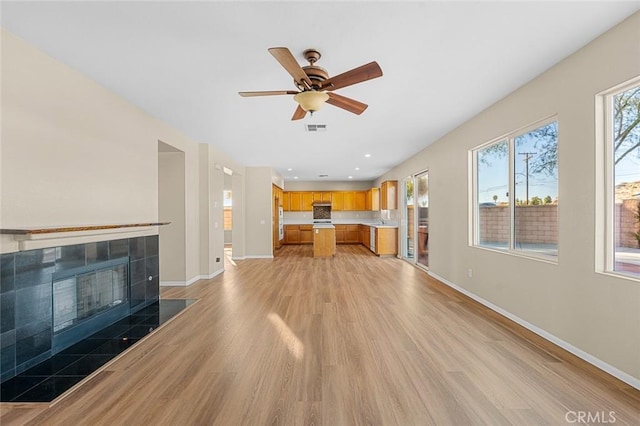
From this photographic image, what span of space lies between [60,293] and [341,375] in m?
2.64

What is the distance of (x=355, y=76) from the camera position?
218 centimetres

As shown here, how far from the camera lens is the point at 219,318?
3.46 metres

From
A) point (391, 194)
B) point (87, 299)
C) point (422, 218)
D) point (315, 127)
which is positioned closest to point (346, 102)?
point (315, 127)

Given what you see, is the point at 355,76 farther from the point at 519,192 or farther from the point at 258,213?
the point at 258,213

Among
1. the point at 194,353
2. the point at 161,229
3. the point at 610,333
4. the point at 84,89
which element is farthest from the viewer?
the point at 161,229

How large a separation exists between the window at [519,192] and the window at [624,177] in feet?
1.73

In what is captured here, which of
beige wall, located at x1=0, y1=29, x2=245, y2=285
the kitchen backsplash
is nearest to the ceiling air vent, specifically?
beige wall, located at x1=0, y1=29, x2=245, y2=285

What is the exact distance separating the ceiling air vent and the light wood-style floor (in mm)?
2690

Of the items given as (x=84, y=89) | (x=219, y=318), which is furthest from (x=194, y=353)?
(x=84, y=89)

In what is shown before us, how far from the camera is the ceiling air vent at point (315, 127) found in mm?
4431

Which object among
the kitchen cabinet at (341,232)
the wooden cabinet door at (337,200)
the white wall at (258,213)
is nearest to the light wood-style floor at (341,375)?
the white wall at (258,213)

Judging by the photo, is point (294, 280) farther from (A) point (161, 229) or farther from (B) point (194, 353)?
(B) point (194, 353)

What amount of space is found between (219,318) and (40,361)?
1.55m

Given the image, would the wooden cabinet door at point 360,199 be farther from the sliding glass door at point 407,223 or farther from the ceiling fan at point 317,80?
the ceiling fan at point 317,80
